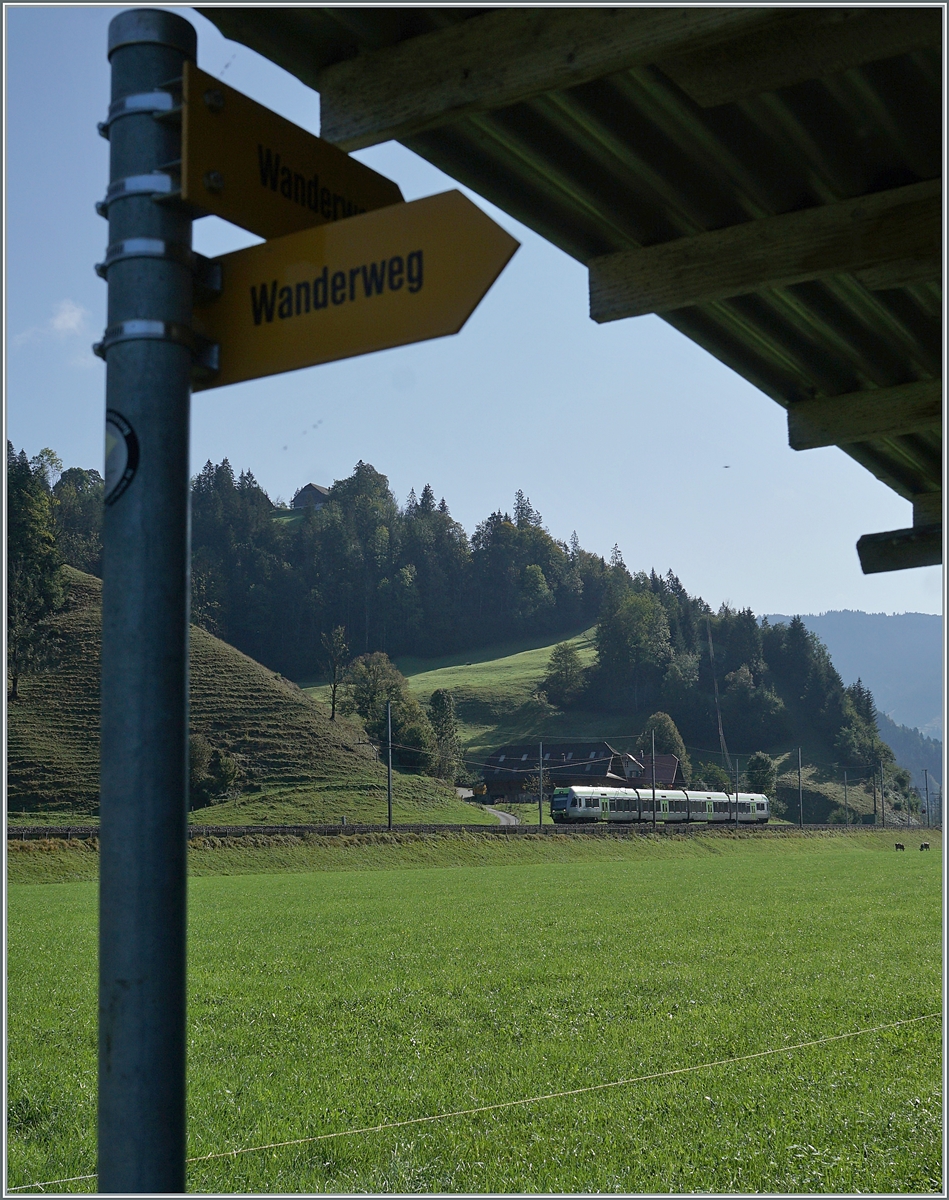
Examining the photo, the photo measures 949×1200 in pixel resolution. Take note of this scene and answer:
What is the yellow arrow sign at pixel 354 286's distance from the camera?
8.32 feet

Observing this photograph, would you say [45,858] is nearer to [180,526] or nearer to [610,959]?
[610,959]

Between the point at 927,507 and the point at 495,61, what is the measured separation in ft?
19.9

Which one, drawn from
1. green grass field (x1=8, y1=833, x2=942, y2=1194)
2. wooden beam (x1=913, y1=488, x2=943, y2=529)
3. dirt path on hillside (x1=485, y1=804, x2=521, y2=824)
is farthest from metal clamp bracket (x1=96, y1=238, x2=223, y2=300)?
dirt path on hillside (x1=485, y1=804, x2=521, y2=824)

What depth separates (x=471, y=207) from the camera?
99.6 inches

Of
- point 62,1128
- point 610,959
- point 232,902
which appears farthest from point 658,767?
point 62,1128

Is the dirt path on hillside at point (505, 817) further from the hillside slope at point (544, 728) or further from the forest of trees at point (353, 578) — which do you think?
the forest of trees at point (353, 578)

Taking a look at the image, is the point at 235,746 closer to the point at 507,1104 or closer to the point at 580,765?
the point at 580,765

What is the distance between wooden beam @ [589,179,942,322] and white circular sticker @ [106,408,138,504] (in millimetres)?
2739

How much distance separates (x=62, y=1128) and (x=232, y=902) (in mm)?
21122

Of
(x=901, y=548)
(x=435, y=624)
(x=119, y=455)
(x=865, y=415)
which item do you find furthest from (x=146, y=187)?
(x=435, y=624)

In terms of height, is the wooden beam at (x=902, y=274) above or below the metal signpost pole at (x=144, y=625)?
above

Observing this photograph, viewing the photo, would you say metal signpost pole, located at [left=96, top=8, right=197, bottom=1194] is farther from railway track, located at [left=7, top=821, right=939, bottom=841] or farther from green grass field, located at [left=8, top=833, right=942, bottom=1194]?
railway track, located at [left=7, top=821, right=939, bottom=841]

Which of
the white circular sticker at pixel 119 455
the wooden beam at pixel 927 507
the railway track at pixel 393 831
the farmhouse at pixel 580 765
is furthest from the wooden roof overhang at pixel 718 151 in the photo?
the farmhouse at pixel 580 765

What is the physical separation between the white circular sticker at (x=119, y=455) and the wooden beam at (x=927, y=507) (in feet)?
22.1
